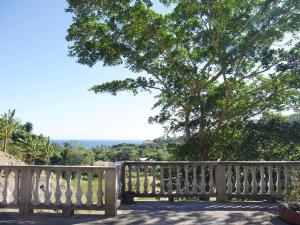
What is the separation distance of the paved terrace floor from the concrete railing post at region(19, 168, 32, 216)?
211 millimetres

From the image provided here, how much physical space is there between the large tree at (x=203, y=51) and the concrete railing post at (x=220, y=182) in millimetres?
6684

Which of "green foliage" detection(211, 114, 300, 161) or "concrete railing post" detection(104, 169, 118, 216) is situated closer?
"concrete railing post" detection(104, 169, 118, 216)

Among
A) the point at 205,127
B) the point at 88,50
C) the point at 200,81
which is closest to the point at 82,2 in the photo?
the point at 88,50

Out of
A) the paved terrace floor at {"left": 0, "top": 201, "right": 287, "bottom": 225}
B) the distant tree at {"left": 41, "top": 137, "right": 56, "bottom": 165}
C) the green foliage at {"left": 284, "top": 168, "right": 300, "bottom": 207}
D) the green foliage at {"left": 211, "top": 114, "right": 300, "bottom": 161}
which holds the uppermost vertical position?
the distant tree at {"left": 41, "top": 137, "right": 56, "bottom": 165}

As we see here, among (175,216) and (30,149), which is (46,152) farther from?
(175,216)

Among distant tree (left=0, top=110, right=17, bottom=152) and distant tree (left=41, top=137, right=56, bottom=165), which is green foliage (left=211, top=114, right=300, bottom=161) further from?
distant tree (left=41, top=137, right=56, bottom=165)

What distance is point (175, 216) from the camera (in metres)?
8.16

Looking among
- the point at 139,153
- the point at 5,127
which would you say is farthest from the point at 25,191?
the point at 139,153

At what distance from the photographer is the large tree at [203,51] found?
15930 millimetres

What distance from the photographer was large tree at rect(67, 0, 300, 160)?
1593cm

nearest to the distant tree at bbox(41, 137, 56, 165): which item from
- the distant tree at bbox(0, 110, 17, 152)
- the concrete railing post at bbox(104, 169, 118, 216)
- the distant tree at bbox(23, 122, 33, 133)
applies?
the distant tree at bbox(0, 110, 17, 152)

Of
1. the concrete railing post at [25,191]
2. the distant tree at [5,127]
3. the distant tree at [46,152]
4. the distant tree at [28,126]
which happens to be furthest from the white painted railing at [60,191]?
the distant tree at [28,126]

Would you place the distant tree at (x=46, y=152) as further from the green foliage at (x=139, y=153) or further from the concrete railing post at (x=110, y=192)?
the concrete railing post at (x=110, y=192)

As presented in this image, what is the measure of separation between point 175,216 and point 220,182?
85.8 inches
